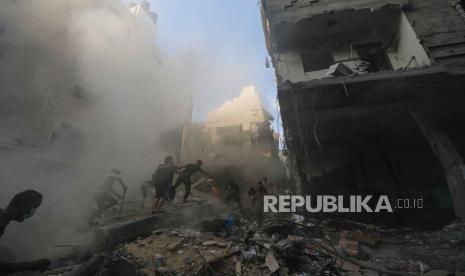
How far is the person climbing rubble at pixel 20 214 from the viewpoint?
9.25 ft

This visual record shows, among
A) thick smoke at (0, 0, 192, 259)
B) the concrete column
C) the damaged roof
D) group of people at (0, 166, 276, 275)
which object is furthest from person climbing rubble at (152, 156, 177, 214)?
the concrete column

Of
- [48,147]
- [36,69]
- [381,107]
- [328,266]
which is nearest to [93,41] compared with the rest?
[36,69]

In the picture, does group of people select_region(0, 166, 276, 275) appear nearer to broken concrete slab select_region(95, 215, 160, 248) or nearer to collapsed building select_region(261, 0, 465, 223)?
broken concrete slab select_region(95, 215, 160, 248)

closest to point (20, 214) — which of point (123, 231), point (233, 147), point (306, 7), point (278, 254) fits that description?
point (123, 231)

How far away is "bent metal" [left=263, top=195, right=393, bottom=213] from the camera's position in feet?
23.8

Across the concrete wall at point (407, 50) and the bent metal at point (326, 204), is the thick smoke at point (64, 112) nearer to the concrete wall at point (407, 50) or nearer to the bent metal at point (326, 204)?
the bent metal at point (326, 204)

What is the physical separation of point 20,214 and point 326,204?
7.90 meters

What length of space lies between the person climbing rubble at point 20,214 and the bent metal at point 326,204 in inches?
232

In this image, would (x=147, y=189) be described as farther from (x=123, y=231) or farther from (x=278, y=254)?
(x=278, y=254)

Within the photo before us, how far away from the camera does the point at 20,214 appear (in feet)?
9.87

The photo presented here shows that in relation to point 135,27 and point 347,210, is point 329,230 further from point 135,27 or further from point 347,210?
point 135,27

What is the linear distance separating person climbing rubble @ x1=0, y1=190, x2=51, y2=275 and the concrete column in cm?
737

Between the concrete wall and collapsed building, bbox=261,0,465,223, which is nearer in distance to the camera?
collapsed building, bbox=261,0,465,223

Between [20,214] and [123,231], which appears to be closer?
[20,214]
